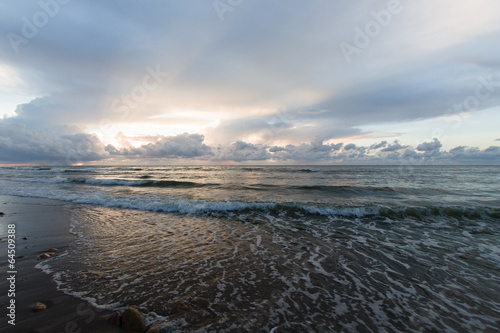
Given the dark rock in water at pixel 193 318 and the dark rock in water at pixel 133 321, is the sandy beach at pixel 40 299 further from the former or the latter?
the dark rock in water at pixel 193 318

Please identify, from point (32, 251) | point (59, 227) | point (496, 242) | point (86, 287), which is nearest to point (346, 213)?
point (496, 242)

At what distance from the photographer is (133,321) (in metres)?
3.40

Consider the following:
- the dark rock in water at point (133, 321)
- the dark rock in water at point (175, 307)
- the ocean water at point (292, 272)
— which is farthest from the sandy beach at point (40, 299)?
the dark rock in water at point (175, 307)

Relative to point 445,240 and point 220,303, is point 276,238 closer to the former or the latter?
point 220,303

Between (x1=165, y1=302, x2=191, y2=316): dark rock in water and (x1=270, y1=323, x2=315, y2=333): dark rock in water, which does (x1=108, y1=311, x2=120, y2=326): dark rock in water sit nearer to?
(x1=165, y1=302, x2=191, y2=316): dark rock in water

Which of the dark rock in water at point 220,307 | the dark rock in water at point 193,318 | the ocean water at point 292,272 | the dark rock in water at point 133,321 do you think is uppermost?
the dark rock in water at point 133,321

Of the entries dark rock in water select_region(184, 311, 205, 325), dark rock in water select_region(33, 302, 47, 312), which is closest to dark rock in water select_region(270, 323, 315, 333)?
dark rock in water select_region(184, 311, 205, 325)

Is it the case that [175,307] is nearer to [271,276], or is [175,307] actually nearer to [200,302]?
[200,302]

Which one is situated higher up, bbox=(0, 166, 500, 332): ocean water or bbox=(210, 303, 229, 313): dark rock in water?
bbox=(210, 303, 229, 313): dark rock in water

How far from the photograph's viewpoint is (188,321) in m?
3.59

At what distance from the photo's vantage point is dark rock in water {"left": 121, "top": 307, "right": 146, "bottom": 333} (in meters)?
3.34

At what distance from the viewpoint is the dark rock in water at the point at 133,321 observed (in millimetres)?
3342

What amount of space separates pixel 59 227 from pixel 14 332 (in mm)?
7764

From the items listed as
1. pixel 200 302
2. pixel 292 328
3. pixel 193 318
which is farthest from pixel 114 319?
pixel 292 328
